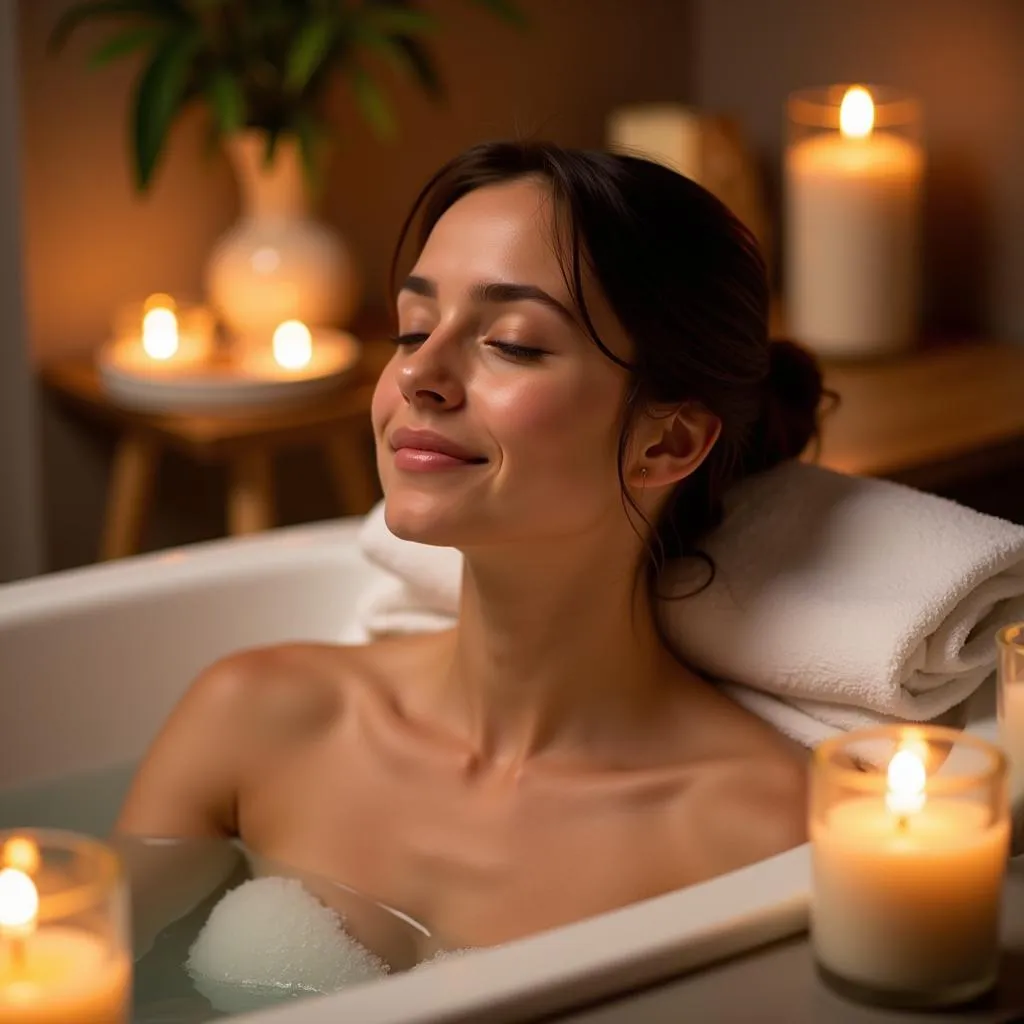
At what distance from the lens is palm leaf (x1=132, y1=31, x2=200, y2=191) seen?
2.54 metres

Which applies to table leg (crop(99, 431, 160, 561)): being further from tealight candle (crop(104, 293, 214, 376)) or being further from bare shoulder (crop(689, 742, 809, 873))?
bare shoulder (crop(689, 742, 809, 873))

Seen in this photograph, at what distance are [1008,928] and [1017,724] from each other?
154 mm

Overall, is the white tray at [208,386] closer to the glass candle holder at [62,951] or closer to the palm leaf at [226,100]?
the palm leaf at [226,100]

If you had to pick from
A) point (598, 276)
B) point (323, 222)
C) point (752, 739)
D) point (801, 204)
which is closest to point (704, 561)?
point (752, 739)

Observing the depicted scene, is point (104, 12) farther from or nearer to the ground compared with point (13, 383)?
farther from the ground

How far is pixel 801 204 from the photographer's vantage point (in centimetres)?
266

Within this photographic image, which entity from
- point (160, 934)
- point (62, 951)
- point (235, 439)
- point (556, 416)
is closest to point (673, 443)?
point (556, 416)

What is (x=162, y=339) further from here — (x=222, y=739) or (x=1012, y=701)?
(x=1012, y=701)

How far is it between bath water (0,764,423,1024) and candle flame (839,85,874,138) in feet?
4.47

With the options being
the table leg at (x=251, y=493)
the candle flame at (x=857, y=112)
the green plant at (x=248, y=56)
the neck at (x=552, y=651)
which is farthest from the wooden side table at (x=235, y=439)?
the neck at (x=552, y=651)

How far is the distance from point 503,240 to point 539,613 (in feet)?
0.96

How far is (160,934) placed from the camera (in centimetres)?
154

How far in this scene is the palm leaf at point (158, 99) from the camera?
2539 millimetres

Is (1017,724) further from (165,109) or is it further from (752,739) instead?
(165,109)
